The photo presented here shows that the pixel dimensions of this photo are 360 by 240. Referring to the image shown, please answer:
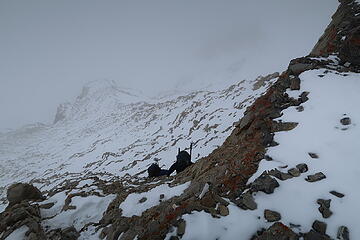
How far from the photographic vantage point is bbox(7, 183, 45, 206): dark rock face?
42.1ft

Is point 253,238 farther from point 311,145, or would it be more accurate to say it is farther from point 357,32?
point 357,32

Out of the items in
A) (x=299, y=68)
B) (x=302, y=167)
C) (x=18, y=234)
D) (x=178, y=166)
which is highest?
(x=299, y=68)

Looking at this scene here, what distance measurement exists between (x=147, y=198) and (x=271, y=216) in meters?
6.26

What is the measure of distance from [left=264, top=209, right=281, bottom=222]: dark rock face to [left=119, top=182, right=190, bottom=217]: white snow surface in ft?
14.8

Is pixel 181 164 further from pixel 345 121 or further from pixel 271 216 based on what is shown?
pixel 345 121

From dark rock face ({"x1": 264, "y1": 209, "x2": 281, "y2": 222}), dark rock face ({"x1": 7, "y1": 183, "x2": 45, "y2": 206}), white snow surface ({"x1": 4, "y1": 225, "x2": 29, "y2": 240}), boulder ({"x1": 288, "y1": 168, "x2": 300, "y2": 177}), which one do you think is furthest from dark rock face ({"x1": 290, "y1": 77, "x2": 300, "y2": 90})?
dark rock face ({"x1": 7, "y1": 183, "x2": 45, "y2": 206})

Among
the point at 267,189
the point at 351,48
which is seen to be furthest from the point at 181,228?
the point at 351,48

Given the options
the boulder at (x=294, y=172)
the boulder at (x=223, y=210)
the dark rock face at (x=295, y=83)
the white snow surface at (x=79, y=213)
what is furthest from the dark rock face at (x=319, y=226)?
the white snow surface at (x=79, y=213)

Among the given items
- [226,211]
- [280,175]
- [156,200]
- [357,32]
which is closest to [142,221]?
[156,200]

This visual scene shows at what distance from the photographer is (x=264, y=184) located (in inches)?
295

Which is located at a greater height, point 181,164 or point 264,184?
point 264,184

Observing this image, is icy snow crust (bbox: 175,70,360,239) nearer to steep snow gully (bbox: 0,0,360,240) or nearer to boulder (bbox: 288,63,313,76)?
steep snow gully (bbox: 0,0,360,240)

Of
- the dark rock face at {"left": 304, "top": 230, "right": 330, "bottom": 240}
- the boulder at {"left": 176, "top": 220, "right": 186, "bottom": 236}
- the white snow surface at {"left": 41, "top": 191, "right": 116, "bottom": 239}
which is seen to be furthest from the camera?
the white snow surface at {"left": 41, "top": 191, "right": 116, "bottom": 239}

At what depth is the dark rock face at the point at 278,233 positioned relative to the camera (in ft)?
19.5
